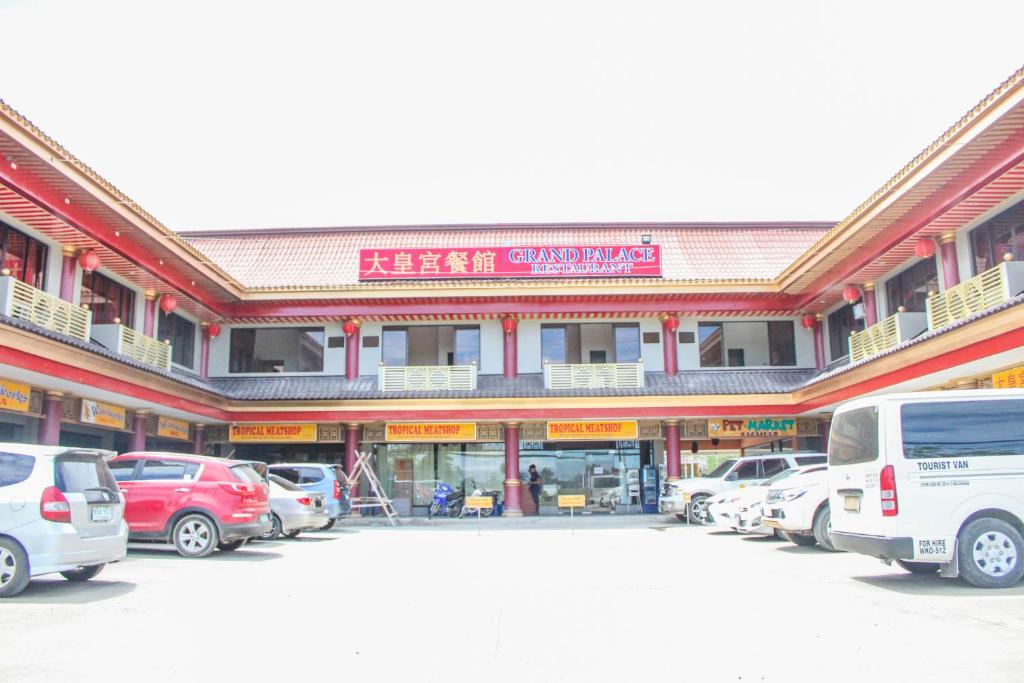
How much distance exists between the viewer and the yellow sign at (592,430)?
2459cm

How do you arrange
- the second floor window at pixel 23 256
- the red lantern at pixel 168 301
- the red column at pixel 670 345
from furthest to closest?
the red column at pixel 670 345
the red lantern at pixel 168 301
the second floor window at pixel 23 256

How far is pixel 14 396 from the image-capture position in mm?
16422

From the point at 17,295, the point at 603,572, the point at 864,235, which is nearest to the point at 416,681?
the point at 603,572

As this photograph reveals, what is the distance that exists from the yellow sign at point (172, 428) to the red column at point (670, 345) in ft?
45.9

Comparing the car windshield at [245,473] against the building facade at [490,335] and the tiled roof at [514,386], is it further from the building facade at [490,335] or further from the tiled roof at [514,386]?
the tiled roof at [514,386]

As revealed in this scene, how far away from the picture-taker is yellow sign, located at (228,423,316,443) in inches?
982

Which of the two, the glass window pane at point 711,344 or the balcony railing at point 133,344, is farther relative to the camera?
the glass window pane at point 711,344

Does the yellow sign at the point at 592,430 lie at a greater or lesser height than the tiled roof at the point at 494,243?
lesser

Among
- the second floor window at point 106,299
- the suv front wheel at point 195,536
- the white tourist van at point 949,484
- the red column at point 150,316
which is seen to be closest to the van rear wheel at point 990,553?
the white tourist van at point 949,484

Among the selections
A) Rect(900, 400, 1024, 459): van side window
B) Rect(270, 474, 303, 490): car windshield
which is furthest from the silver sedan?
Rect(900, 400, 1024, 459): van side window

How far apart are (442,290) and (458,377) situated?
2.61m

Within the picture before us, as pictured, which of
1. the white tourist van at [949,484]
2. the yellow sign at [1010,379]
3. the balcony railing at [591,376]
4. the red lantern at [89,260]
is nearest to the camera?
the white tourist van at [949,484]

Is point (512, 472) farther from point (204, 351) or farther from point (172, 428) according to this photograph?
point (204, 351)

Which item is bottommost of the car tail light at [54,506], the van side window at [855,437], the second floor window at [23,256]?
the car tail light at [54,506]
